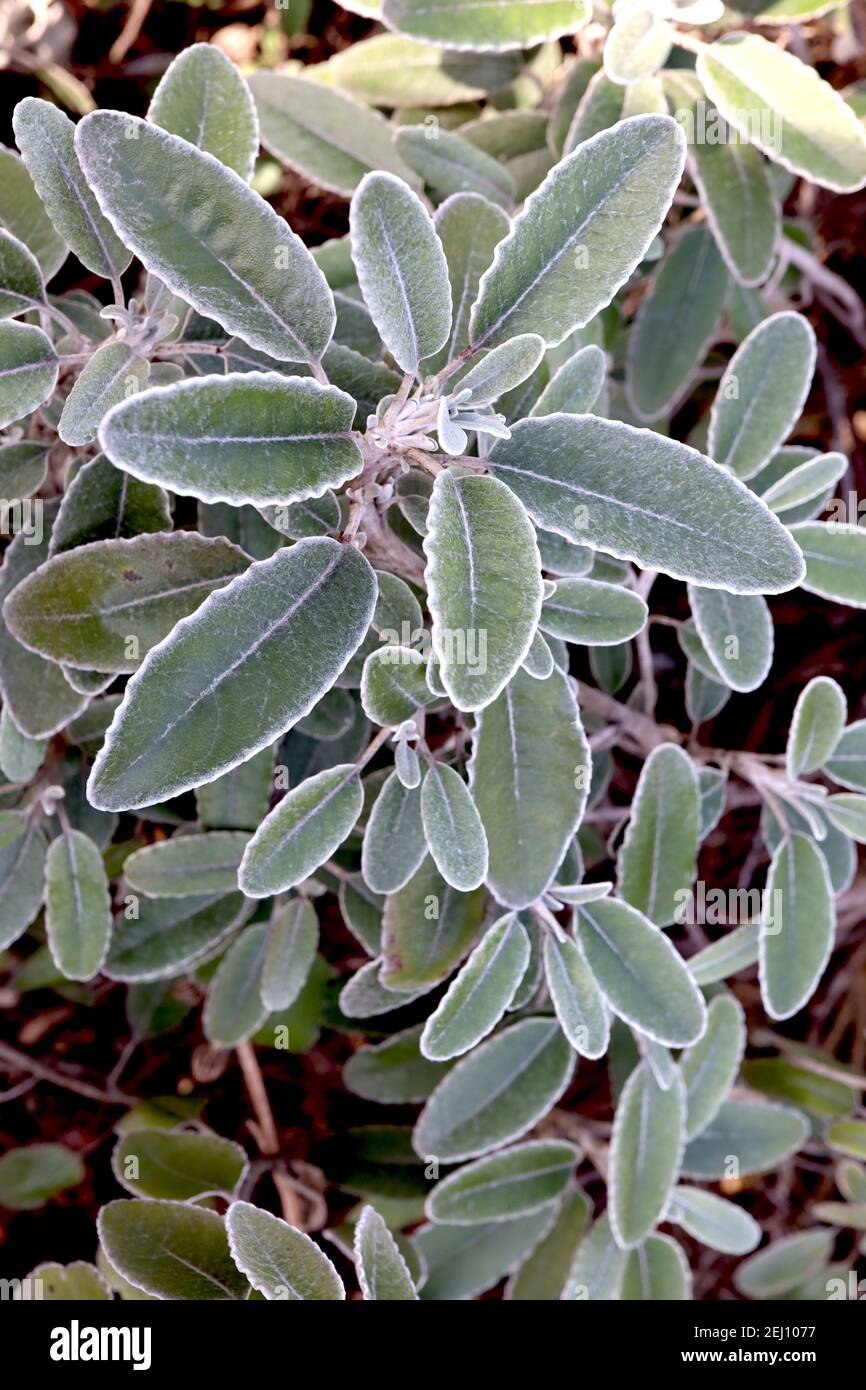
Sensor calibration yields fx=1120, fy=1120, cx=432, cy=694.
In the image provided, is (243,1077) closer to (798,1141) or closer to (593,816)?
(593,816)

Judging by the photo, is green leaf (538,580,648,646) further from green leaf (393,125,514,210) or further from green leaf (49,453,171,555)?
green leaf (393,125,514,210)

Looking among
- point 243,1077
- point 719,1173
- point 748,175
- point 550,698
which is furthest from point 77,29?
point 719,1173

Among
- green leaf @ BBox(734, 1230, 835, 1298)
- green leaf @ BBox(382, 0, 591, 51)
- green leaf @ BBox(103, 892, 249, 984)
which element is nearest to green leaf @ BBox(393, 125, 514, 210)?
Answer: green leaf @ BBox(382, 0, 591, 51)

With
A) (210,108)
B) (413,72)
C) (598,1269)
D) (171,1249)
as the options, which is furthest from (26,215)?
(598,1269)

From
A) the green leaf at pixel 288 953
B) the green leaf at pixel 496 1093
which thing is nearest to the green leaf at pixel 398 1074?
the green leaf at pixel 496 1093

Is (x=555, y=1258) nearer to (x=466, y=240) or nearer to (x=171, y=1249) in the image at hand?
(x=171, y=1249)
